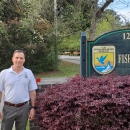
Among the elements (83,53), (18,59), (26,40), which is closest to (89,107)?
Result: (18,59)

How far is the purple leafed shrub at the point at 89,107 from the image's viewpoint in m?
3.26

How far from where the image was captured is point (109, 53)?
488cm

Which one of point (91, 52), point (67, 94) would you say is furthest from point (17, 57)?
point (91, 52)

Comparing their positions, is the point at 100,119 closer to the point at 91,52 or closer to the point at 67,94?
the point at 67,94

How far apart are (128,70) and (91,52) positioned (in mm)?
725

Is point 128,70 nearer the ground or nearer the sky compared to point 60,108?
nearer the sky

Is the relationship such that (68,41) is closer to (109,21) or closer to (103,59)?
(109,21)

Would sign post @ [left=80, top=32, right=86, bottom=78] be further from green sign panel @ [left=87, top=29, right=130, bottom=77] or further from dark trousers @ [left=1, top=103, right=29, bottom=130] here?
dark trousers @ [left=1, top=103, right=29, bottom=130]

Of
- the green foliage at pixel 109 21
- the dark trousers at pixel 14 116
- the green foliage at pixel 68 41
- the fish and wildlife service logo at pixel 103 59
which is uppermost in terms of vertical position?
the green foliage at pixel 109 21

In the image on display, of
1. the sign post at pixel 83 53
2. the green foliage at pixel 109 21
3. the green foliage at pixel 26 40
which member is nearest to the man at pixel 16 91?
the sign post at pixel 83 53

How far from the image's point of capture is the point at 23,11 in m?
17.2

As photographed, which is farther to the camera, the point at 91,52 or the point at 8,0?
the point at 8,0

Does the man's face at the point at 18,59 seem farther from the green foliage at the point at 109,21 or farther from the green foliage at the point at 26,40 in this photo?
the green foliage at the point at 26,40

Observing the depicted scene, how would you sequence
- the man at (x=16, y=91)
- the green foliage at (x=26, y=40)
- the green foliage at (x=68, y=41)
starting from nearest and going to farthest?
the man at (x=16, y=91) < the green foliage at (x=26, y=40) < the green foliage at (x=68, y=41)
